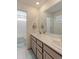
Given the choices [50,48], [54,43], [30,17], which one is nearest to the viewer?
[50,48]

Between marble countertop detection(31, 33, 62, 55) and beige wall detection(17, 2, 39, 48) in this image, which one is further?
beige wall detection(17, 2, 39, 48)

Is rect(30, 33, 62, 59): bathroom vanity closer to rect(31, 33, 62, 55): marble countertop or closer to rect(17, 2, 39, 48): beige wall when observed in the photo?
rect(31, 33, 62, 55): marble countertop

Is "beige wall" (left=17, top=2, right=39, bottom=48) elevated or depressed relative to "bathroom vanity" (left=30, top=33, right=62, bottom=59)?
elevated

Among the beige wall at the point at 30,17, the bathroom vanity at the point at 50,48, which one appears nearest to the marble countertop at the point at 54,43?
the bathroom vanity at the point at 50,48

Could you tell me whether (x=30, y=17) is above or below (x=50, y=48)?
above

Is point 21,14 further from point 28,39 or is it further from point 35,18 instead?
point 28,39


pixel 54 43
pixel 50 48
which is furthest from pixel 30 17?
pixel 50 48

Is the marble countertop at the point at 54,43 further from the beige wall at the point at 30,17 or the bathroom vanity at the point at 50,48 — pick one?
the beige wall at the point at 30,17

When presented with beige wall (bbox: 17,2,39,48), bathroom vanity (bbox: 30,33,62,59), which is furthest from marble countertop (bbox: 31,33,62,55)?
beige wall (bbox: 17,2,39,48)

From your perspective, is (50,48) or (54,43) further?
(54,43)

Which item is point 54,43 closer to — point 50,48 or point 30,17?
point 50,48

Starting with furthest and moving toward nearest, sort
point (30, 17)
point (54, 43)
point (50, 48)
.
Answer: point (30, 17) → point (54, 43) → point (50, 48)
